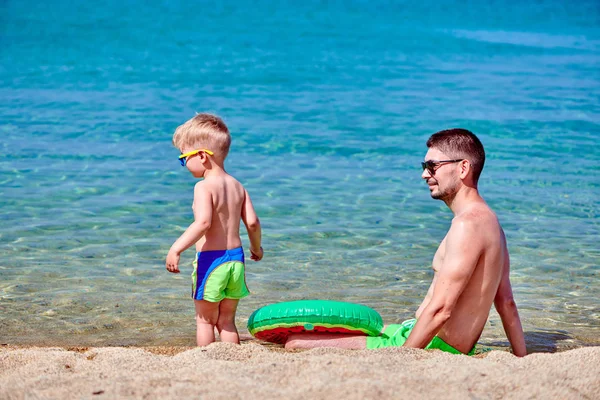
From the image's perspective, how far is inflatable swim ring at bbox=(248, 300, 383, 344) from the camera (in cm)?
441

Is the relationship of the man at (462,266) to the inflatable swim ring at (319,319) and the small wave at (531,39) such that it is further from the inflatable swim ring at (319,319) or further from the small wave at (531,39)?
the small wave at (531,39)

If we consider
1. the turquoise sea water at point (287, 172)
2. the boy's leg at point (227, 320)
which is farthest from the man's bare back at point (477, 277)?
the boy's leg at point (227, 320)

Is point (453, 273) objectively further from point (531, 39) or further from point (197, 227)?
point (531, 39)

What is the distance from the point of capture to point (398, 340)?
427 cm

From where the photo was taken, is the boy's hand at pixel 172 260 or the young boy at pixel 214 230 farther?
the young boy at pixel 214 230

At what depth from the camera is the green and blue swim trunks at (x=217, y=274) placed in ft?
15.2

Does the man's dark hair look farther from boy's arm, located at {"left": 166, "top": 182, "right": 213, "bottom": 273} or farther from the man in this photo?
boy's arm, located at {"left": 166, "top": 182, "right": 213, "bottom": 273}

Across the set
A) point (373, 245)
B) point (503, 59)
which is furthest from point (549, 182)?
point (503, 59)

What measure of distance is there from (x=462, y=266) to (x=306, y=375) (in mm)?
1057

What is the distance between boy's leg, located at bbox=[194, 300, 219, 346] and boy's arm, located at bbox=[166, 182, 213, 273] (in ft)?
1.14

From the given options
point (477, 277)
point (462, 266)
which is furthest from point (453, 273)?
point (477, 277)

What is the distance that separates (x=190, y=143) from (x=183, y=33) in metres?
25.3

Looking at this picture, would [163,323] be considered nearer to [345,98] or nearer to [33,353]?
[33,353]

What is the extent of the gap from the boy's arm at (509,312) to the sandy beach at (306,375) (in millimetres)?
422
